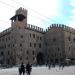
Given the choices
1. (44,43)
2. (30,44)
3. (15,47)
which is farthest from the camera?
(44,43)

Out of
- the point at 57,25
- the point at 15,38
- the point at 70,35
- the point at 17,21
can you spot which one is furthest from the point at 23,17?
the point at 70,35

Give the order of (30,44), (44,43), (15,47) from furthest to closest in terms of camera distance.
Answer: (44,43) → (30,44) → (15,47)

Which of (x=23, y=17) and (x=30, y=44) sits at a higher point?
(x=23, y=17)

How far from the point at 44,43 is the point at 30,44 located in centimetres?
586

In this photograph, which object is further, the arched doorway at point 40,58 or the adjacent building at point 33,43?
the arched doorway at point 40,58

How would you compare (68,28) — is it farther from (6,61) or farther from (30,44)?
(6,61)

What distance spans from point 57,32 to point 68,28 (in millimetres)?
3453

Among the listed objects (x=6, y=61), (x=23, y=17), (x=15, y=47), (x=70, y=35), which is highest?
(x=23, y=17)

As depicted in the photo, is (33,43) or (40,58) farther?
(40,58)

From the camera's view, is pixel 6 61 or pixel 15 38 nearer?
pixel 15 38

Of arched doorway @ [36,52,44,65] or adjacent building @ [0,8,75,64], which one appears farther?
arched doorway @ [36,52,44,65]

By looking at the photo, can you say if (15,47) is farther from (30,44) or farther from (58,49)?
(58,49)

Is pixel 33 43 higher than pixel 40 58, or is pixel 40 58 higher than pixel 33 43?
pixel 33 43

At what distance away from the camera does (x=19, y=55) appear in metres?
50.1
